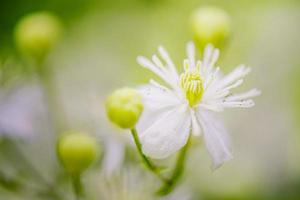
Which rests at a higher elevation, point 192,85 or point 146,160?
point 192,85

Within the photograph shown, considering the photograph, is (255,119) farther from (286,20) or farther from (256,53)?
(286,20)

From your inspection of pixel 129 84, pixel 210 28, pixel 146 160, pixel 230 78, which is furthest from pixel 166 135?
pixel 129 84

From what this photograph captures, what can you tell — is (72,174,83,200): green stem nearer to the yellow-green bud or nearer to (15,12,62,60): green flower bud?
the yellow-green bud

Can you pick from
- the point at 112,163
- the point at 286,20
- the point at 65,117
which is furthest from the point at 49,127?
the point at 286,20

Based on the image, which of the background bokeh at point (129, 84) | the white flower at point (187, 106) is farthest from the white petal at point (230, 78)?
the background bokeh at point (129, 84)

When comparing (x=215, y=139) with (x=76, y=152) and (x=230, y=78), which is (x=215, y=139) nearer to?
(x=230, y=78)

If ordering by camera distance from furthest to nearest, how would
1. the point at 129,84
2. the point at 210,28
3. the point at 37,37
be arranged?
1. the point at 129,84
2. the point at 37,37
3. the point at 210,28
